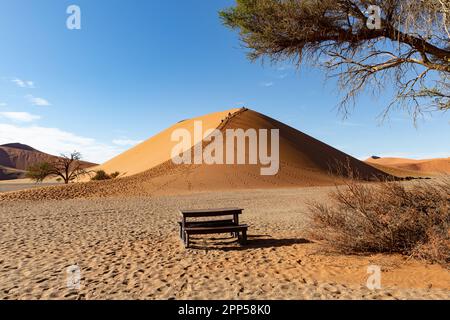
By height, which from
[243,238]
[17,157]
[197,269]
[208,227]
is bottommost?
[197,269]

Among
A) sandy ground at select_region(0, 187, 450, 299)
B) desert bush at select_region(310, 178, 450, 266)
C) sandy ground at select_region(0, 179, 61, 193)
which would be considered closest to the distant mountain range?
sandy ground at select_region(0, 179, 61, 193)

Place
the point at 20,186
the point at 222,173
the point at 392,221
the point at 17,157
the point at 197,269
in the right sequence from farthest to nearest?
the point at 17,157
the point at 20,186
the point at 222,173
the point at 392,221
the point at 197,269

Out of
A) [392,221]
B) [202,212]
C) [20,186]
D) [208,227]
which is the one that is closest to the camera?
[392,221]

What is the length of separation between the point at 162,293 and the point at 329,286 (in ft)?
8.53

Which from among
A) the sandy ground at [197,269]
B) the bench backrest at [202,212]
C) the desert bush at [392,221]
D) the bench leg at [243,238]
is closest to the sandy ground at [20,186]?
the sandy ground at [197,269]

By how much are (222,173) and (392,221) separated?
93.4ft

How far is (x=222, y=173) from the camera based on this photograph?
34.5 metres

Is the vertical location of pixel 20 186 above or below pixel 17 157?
below

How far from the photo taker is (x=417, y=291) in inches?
189

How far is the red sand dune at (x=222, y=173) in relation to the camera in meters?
27.4

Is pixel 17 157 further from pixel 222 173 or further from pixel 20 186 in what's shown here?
pixel 222 173

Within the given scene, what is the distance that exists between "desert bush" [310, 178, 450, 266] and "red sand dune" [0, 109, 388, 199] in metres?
9.57

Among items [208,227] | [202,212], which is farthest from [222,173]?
[208,227]

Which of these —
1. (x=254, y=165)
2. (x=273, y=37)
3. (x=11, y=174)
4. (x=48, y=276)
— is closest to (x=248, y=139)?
(x=254, y=165)
